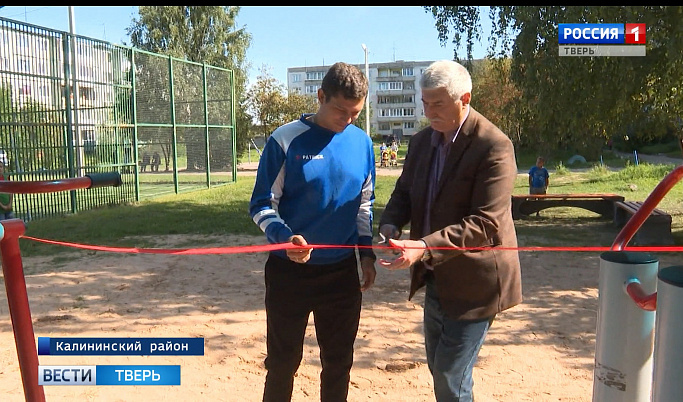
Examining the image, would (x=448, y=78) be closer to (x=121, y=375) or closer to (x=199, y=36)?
(x=121, y=375)

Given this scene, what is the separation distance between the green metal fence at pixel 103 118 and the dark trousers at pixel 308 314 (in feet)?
32.1

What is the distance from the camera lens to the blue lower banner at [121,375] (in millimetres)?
3256

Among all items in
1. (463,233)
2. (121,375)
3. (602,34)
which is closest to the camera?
(463,233)

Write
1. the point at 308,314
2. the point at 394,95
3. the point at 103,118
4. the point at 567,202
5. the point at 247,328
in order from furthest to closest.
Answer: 1. the point at 394,95
2. the point at 103,118
3. the point at 567,202
4. the point at 247,328
5. the point at 308,314

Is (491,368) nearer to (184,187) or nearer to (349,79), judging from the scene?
(349,79)

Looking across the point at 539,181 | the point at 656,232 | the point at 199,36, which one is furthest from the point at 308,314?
the point at 199,36

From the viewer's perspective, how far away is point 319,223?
2.51 metres

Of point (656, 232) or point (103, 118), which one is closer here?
point (656, 232)

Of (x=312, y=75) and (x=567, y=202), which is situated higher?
(x=312, y=75)

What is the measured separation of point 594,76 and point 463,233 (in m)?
6.68

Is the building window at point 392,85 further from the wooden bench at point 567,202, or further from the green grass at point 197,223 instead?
the wooden bench at point 567,202

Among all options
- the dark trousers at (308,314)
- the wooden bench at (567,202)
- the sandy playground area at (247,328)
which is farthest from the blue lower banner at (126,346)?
the wooden bench at (567,202)

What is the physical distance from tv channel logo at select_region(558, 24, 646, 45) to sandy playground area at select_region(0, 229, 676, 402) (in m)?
2.76

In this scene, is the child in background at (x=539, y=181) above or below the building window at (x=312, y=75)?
below
